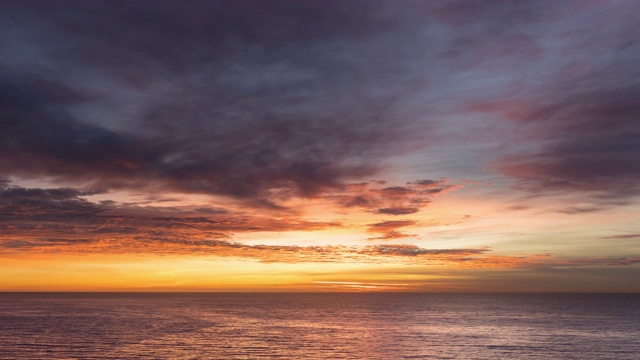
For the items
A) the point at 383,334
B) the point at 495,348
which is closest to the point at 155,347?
the point at 383,334

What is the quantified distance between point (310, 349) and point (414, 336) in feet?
90.6

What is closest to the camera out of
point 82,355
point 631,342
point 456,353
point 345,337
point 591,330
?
point 82,355

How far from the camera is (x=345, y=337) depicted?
320 feet

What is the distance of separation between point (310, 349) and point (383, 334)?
1118 inches

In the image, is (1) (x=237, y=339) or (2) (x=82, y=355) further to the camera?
(1) (x=237, y=339)

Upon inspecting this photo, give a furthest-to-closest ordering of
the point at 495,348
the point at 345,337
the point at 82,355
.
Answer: the point at 345,337 < the point at 495,348 < the point at 82,355

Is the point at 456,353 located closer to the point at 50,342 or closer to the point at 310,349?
the point at 310,349

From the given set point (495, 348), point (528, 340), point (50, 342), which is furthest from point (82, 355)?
point (528, 340)

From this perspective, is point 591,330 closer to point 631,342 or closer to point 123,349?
point 631,342

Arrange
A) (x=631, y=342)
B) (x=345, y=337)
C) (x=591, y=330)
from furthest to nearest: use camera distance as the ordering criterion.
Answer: (x=591, y=330), (x=345, y=337), (x=631, y=342)

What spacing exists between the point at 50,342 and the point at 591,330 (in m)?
109

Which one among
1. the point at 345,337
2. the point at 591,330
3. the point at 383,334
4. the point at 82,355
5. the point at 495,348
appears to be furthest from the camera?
the point at 591,330

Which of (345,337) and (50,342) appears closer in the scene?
(50,342)

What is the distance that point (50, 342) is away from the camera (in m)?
84.4
